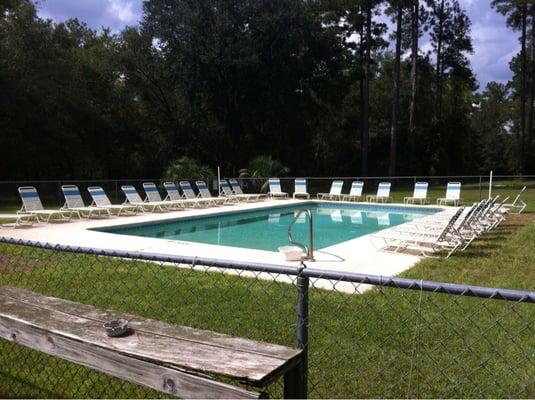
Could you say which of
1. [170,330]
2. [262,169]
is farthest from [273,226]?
[170,330]

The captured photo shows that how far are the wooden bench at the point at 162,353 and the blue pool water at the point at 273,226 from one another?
802 cm

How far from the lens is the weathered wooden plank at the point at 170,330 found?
7.24 feet

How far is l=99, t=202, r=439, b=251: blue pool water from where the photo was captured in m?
12.0

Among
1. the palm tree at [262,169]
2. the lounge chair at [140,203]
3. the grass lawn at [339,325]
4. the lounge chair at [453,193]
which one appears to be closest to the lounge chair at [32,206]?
the lounge chair at [140,203]

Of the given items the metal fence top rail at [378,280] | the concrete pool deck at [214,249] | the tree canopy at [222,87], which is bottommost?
the concrete pool deck at [214,249]

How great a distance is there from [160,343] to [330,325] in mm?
2622

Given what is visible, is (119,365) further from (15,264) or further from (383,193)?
(383,193)

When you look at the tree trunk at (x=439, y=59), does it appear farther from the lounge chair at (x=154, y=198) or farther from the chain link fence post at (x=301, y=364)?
the chain link fence post at (x=301, y=364)


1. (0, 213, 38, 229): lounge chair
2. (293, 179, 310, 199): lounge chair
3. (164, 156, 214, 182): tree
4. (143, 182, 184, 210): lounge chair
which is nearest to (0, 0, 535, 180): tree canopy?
(164, 156, 214, 182): tree

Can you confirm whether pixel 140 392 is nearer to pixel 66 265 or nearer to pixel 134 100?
pixel 66 265

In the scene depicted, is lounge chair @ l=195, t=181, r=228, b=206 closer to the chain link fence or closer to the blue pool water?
the blue pool water

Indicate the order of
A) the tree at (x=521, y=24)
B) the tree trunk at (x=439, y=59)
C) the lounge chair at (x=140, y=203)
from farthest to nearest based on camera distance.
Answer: the tree trunk at (x=439, y=59), the tree at (x=521, y=24), the lounge chair at (x=140, y=203)

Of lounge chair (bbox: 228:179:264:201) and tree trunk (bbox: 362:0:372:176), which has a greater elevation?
tree trunk (bbox: 362:0:372:176)

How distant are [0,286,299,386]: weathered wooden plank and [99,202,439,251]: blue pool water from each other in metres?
7.88
